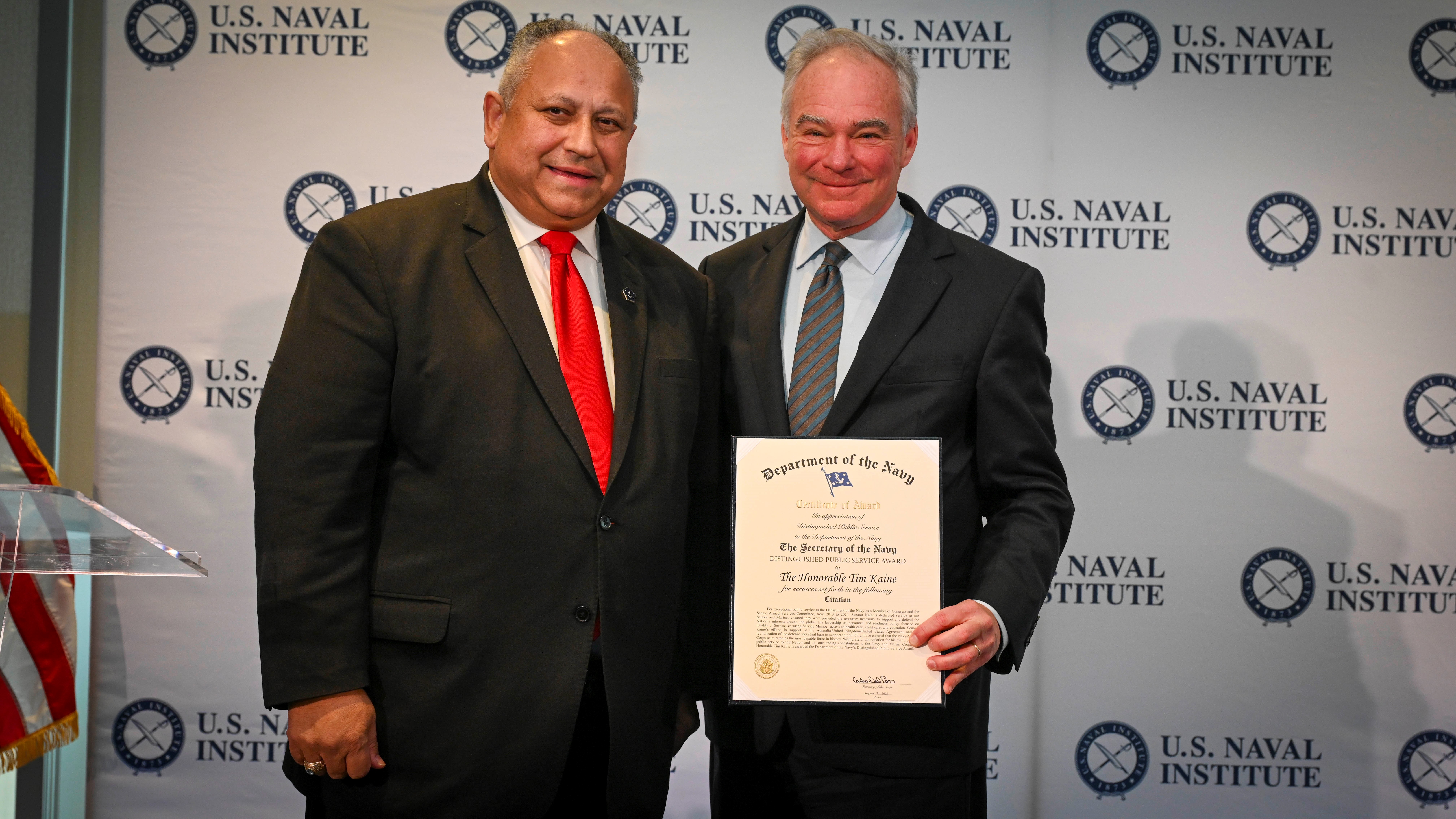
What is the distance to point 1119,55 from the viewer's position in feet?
10.9

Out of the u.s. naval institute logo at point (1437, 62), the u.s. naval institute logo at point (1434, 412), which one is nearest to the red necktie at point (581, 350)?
the u.s. naval institute logo at point (1434, 412)

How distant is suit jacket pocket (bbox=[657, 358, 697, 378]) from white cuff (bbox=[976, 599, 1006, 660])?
0.68 metres

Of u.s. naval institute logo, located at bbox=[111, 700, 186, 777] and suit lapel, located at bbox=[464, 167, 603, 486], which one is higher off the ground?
suit lapel, located at bbox=[464, 167, 603, 486]

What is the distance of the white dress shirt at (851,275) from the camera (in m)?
2.02

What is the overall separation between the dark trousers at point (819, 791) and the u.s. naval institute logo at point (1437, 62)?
2970 mm

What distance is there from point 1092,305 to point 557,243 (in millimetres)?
2130

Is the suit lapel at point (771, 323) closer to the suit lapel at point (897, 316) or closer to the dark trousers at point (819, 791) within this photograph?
the suit lapel at point (897, 316)

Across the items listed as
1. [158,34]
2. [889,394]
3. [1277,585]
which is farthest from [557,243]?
[1277,585]

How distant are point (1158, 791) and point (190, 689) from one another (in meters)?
3.31

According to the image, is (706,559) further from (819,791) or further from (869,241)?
(869,241)

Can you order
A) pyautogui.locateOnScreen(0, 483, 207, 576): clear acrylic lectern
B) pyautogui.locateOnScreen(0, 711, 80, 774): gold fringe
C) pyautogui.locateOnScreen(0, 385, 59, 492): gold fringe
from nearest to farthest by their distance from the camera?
pyautogui.locateOnScreen(0, 483, 207, 576): clear acrylic lectern → pyautogui.locateOnScreen(0, 711, 80, 774): gold fringe → pyautogui.locateOnScreen(0, 385, 59, 492): gold fringe

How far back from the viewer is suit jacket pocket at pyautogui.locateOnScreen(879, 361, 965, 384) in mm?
1936

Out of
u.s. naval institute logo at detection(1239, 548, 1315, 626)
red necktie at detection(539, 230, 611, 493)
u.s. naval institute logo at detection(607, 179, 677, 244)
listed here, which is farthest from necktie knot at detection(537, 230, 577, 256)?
u.s. naval institute logo at detection(1239, 548, 1315, 626)

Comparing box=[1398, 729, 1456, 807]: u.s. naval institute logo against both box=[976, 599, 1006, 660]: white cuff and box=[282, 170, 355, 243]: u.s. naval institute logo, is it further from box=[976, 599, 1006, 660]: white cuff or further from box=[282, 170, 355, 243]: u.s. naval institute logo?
box=[282, 170, 355, 243]: u.s. naval institute logo
